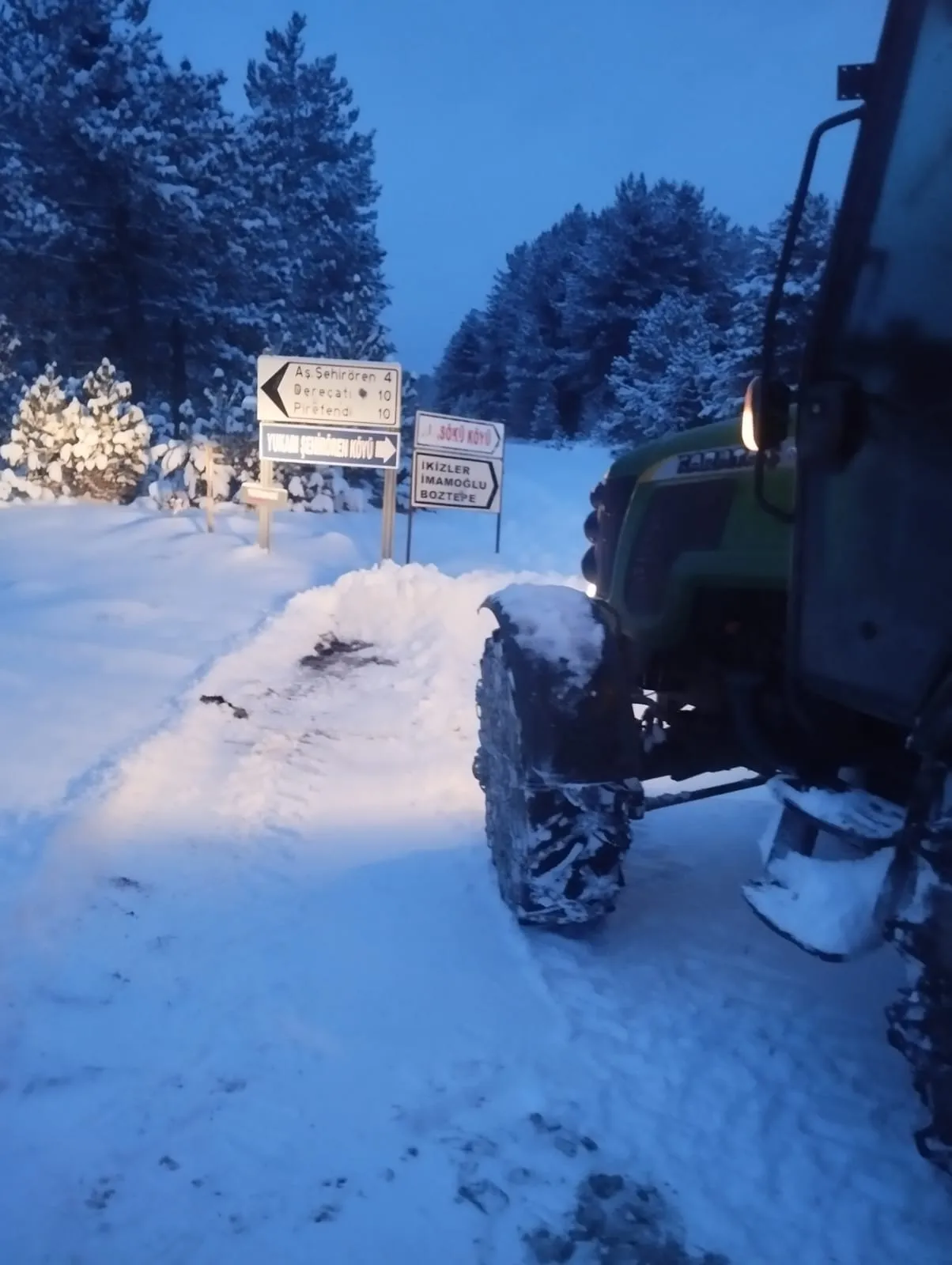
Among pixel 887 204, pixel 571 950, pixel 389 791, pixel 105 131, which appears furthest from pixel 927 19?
pixel 105 131

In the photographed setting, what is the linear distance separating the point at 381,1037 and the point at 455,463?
10308 millimetres

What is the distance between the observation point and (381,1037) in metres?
2.95

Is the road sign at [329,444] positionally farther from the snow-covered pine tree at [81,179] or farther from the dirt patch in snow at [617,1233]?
the snow-covered pine tree at [81,179]

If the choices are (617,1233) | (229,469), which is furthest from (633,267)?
(617,1233)

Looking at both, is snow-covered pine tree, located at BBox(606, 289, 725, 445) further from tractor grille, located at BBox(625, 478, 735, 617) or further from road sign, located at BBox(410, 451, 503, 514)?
tractor grille, located at BBox(625, 478, 735, 617)

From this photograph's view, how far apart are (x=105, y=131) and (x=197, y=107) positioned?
3.09 metres

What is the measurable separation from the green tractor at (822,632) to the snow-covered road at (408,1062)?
33cm

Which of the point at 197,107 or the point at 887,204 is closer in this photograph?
the point at 887,204

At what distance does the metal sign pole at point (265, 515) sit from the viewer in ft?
38.9

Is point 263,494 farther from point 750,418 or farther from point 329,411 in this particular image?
point 750,418

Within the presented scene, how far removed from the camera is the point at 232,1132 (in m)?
2.52

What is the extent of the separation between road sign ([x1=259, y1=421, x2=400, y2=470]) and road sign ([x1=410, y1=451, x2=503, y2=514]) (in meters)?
0.93

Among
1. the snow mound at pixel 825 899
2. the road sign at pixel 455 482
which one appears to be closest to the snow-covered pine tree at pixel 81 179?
the road sign at pixel 455 482

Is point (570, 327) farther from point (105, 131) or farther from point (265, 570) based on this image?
point (265, 570)
